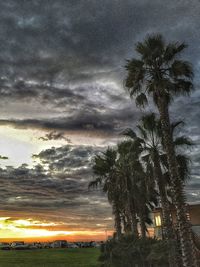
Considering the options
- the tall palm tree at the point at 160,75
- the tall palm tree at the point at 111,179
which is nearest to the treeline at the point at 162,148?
the tall palm tree at the point at 160,75

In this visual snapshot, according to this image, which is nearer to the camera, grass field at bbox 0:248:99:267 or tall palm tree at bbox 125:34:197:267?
tall palm tree at bbox 125:34:197:267

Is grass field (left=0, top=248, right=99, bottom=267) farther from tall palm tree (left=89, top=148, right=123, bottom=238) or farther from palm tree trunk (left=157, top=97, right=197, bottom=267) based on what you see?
palm tree trunk (left=157, top=97, right=197, bottom=267)

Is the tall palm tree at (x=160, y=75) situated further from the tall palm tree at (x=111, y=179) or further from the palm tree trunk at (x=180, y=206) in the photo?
the tall palm tree at (x=111, y=179)

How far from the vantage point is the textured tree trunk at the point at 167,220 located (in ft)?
86.4

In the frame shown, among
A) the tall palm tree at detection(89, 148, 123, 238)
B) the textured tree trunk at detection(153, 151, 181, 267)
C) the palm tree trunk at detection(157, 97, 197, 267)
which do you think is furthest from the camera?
the tall palm tree at detection(89, 148, 123, 238)

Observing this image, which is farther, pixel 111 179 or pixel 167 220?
pixel 111 179

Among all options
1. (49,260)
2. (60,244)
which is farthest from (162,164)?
(60,244)

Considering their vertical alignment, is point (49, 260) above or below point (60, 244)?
below

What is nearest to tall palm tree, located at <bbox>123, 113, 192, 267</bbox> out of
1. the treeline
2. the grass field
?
the treeline

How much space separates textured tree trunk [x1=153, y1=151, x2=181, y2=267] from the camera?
86.4 feet

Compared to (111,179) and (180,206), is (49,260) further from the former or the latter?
(180,206)

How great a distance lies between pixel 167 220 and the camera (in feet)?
88.8

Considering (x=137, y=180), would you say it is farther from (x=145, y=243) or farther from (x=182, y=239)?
(x=182, y=239)

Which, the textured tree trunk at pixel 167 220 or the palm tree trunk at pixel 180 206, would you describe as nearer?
the palm tree trunk at pixel 180 206
